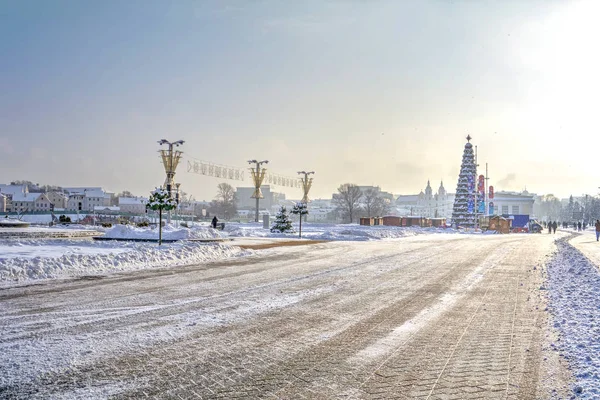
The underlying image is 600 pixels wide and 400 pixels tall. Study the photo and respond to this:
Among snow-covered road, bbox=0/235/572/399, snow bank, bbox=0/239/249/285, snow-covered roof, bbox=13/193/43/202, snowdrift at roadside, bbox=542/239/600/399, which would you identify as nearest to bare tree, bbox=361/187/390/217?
snow-covered roof, bbox=13/193/43/202

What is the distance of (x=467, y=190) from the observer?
2985 inches

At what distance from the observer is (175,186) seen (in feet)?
164

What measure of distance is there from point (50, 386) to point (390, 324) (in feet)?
16.9

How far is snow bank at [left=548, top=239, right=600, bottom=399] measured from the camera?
18.0ft

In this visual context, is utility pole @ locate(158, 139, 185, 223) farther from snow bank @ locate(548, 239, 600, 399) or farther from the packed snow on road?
snow bank @ locate(548, 239, 600, 399)

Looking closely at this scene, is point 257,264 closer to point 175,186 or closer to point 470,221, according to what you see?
point 175,186

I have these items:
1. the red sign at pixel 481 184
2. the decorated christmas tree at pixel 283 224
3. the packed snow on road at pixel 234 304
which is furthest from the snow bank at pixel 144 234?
the red sign at pixel 481 184

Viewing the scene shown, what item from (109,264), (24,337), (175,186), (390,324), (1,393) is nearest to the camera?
(1,393)

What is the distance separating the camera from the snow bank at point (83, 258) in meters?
13.8

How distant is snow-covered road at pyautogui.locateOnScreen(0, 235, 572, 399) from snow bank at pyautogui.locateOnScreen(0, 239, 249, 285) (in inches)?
65.1

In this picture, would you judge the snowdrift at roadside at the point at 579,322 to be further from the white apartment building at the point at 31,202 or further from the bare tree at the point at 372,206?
the white apartment building at the point at 31,202

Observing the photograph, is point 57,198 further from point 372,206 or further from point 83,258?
point 83,258

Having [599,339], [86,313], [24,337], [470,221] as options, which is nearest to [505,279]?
[599,339]

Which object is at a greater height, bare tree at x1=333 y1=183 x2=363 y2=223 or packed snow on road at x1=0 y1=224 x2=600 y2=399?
bare tree at x1=333 y1=183 x2=363 y2=223
